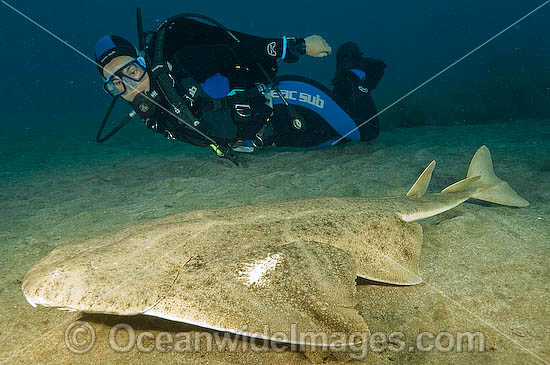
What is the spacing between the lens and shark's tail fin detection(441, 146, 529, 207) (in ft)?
10.6

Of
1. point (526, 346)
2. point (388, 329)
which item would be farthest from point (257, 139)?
point (526, 346)

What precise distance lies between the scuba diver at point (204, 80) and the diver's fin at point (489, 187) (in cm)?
316

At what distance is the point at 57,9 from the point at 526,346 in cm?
9853

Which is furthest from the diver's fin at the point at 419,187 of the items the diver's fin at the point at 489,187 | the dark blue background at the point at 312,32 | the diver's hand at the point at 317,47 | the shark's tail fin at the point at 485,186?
the dark blue background at the point at 312,32

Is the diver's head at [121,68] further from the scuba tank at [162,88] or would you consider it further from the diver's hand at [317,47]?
the diver's hand at [317,47]

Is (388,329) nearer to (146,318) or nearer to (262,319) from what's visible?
(262,319)

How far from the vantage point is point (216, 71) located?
5.20m

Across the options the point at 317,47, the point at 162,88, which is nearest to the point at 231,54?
the point at 162,88

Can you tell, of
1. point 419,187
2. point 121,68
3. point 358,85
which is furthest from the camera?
point 358,85

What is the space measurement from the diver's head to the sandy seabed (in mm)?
1649

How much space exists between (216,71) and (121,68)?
148 centimetres

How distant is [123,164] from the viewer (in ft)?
25.6

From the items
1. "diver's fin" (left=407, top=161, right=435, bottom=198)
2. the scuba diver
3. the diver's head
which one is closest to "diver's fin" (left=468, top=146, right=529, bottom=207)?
"diver's fin" (left=407, top=161, right=435, bottom=198)

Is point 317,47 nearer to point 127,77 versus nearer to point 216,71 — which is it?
point 216,71
